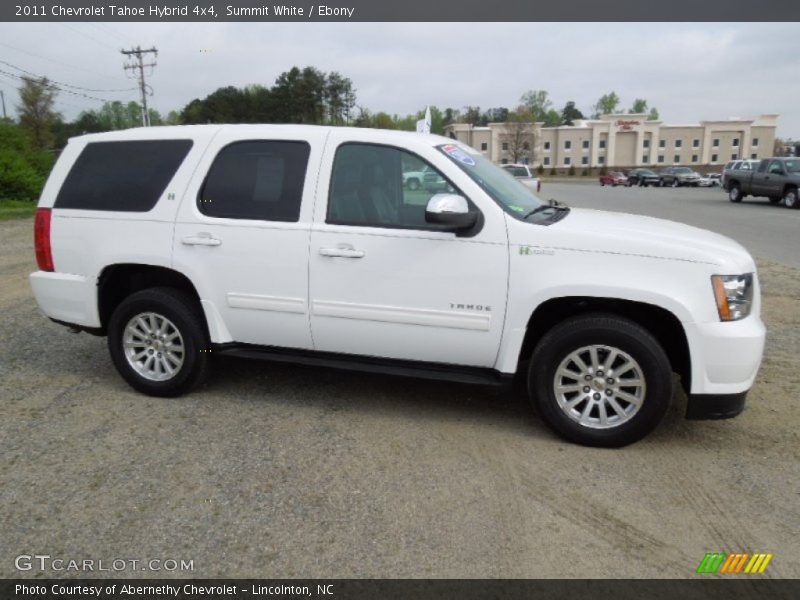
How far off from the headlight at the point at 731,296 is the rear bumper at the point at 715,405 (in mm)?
456

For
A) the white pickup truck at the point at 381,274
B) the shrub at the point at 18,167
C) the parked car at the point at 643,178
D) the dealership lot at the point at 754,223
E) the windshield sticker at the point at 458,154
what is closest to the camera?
the white pickup truck at the point at 381,274

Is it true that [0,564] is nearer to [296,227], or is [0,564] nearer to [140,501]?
[140,501]

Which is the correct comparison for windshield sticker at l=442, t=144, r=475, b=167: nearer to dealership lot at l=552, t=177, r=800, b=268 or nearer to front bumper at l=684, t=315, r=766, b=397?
front bumper at l=684, t=315, r=766, b=397

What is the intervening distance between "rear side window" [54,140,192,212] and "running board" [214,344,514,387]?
1223mm

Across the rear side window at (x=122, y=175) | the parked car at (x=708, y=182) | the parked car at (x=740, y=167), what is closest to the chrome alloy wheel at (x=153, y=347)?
the rear side window at (x=122, y=175)

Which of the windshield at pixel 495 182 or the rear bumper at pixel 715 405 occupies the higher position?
the windshield at pixel 495 182

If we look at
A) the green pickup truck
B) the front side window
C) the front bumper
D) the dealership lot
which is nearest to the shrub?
the dealership lot

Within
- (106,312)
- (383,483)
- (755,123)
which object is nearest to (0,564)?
(383,483)

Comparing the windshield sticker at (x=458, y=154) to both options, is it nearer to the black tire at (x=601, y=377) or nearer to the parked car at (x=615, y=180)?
the black tire at (x=601, y=377)

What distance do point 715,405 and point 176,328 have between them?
3563 mm

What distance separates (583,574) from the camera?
2.76 meters

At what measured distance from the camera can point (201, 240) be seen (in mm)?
4406

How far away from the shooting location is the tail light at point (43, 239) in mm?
4824

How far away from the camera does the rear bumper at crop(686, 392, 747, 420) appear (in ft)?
12.1
